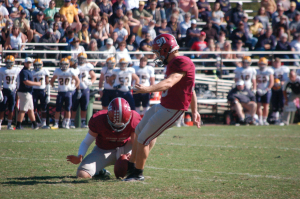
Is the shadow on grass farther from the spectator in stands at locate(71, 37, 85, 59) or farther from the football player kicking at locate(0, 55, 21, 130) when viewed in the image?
the spectator in stands at locate(71, 37, 85, 59)

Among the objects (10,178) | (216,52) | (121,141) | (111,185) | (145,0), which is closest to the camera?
(111,185)

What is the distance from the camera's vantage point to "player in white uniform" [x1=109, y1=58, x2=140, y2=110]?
11156 millimetres

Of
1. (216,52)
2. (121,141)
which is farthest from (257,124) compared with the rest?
(121,141)

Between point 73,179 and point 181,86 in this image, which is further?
point 73,179

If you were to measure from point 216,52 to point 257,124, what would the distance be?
3.10 meters

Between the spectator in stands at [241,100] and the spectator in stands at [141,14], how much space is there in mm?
4770

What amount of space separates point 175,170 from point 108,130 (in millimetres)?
1076

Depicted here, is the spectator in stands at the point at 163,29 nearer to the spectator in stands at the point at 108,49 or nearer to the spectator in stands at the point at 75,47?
the spectator in stands at the point at 108,49

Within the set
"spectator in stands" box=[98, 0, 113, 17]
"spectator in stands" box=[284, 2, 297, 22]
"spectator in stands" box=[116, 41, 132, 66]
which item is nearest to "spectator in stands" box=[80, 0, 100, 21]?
"spectator in stands" box=[98, 0, 113, 17]

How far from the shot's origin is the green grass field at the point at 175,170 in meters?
3.79

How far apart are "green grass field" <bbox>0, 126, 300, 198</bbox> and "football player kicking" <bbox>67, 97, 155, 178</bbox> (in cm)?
20

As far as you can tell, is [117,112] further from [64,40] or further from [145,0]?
[145,0]

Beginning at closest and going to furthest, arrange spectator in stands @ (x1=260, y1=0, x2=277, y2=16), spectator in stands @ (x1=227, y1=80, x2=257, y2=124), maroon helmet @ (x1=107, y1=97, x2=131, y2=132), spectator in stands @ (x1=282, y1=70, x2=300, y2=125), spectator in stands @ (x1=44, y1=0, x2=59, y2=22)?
1. maroon helmet @ (x1=107, y1=97, x2=131, y2=132)
2. spectator in stands @ (x1=227, y1=80, x2=257, y2=124)
3. spectator in stands @ (x1=282, y1=70, x2=300, y2=125)
4. spectator in stands @ (x1=44, y1=0, x2=59, y2=22)
5. spectator in stands @ (x1=260, y1=0, x2=277, y2=16)

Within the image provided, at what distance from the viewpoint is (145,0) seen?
53.7 feet
